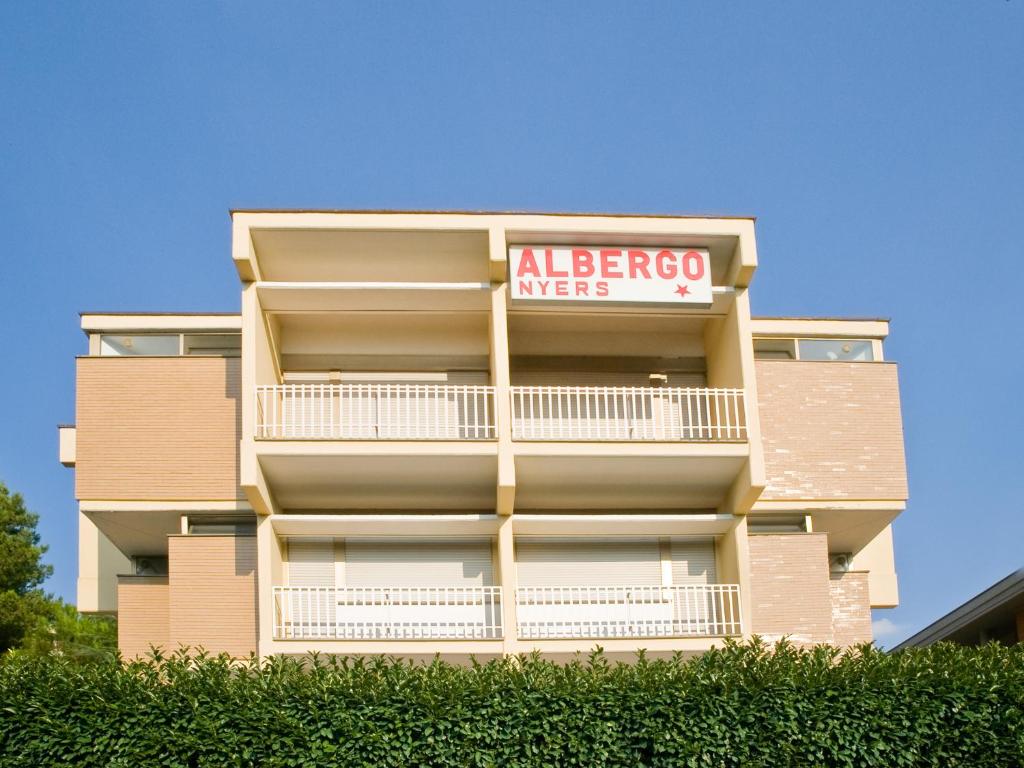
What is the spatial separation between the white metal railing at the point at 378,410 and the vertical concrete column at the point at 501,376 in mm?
379

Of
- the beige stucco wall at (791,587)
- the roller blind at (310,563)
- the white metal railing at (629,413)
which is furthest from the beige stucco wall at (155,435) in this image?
the beige stucco wall at (791,587)

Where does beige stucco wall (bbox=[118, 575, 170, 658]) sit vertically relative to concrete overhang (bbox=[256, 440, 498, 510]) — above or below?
below

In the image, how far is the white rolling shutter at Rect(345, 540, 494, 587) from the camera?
2669 cm

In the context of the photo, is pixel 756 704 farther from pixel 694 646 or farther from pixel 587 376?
pixel 587 376

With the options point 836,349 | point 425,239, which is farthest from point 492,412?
point 836,349

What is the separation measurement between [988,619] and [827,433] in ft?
20.0

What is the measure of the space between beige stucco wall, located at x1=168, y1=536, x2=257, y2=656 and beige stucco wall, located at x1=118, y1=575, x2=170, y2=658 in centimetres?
118

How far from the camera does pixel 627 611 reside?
26.3 m

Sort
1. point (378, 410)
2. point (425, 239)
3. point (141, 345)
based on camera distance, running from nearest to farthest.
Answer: point (425, 239) < point (378, 410) < point (141, 345)

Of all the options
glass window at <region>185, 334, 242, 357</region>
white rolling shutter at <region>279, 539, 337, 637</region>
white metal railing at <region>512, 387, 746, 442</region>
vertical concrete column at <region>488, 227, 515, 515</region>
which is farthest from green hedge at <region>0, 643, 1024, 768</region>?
glass window at <region>185, 334, 242, 357</region>

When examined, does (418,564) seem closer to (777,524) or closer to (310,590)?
(310,590)

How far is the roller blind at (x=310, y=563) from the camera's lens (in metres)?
26.6

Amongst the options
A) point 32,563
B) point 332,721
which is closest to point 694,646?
point 332,721

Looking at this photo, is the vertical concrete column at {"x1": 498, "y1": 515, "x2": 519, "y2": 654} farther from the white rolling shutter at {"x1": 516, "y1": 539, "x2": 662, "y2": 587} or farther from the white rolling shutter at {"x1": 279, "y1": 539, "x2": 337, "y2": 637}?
the white rolling shutter at {"x1": 279, "y1": 539, "x2": 337, "y2": 637}
